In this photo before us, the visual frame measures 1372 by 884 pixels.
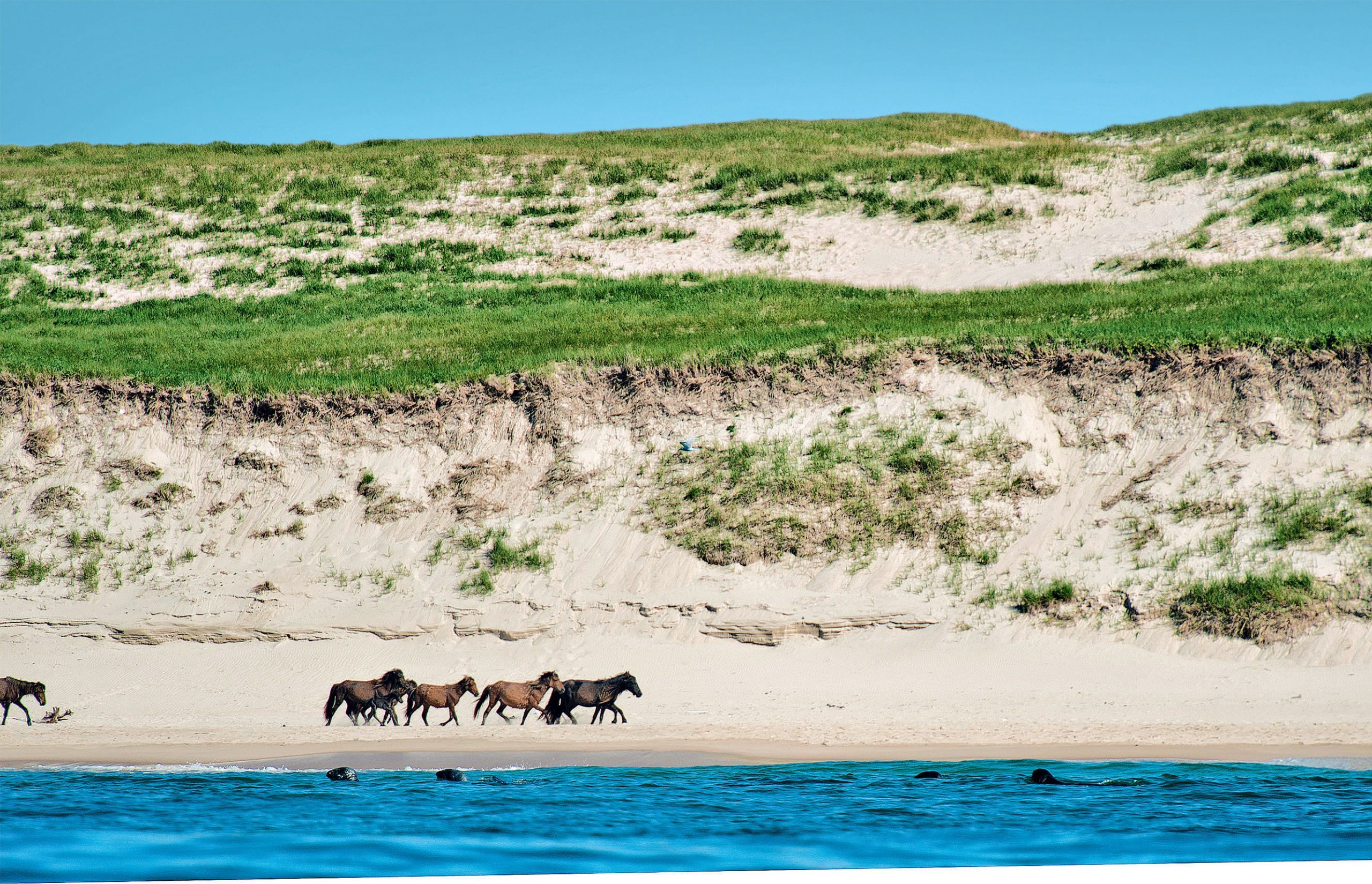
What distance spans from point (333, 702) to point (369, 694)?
1.53ft

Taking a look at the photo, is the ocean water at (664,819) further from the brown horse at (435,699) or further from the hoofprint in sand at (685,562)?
the brown horse at (435,699)

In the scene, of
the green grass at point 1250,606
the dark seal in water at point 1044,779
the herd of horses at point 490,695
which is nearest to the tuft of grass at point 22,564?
the herd of horses at point 490,695

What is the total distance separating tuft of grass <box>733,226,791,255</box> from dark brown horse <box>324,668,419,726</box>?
23022mm

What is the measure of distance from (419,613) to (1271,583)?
13.1 metres

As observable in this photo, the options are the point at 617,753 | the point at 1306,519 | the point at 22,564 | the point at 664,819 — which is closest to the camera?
the point at 664,819

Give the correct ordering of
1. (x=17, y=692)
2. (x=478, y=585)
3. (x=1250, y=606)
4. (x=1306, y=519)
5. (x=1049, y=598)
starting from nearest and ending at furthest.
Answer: (x=17, y=692)
(x=1250, y=606)
(x=1049, y=598)
(x=1306, y=519)
(x=478, y=585)

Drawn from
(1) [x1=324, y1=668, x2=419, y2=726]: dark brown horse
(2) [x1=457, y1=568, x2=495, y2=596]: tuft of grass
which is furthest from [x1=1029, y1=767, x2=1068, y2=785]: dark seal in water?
(2) [x1=457, y1=568, x2=495, y2=596]: tuft of grass

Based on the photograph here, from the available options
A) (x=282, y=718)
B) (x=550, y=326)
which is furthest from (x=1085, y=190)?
(x=282, y=718)

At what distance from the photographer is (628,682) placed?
583 inches

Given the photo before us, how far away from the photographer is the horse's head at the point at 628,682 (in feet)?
48.3

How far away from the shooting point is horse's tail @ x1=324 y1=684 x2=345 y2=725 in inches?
568

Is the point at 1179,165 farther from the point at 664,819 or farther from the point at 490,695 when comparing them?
the point at 664,819

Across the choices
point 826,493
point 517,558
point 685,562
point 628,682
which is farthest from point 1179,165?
point 628,682

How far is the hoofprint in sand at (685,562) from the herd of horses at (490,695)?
387 mm
